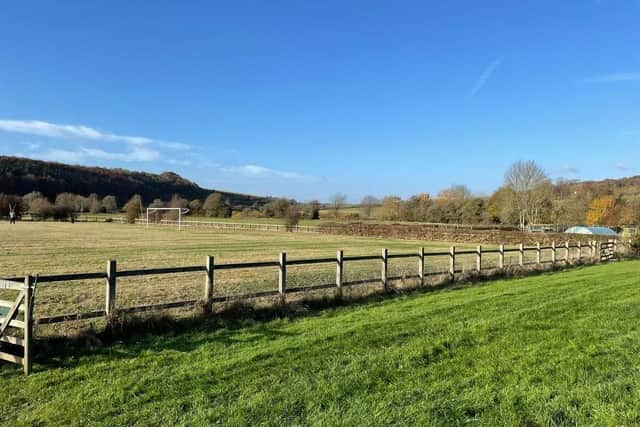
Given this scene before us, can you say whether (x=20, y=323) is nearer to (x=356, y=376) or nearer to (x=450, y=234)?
(x=356, y=376)

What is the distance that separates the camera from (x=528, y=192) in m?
→ 76.4

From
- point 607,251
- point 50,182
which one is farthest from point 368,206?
point 50,182

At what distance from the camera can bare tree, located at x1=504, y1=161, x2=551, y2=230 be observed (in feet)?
248

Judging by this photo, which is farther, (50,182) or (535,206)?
(50,182)

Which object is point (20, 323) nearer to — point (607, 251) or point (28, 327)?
point (28, 327)

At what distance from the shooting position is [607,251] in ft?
90.3

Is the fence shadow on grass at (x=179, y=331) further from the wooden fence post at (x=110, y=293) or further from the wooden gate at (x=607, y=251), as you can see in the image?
the wooden gate at (x=607, y=251)

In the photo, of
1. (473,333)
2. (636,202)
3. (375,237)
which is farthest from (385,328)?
(636,202)

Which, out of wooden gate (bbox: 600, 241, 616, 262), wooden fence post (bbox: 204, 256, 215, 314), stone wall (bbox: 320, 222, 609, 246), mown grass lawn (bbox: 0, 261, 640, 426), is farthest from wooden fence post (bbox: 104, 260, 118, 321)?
stone wall (bbox: 320, 222, 609, 246)

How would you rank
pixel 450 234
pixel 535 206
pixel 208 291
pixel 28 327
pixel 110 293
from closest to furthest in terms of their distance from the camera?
pixel 28 327, pixel 110 293, pixel 208 291, pixel 450 234, pixel 535 206

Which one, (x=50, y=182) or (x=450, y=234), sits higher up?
(x=50, y=182)

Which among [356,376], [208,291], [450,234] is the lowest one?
[450,234]

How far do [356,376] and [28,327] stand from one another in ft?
13.2

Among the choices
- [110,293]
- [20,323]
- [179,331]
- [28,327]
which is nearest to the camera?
[28,327]
